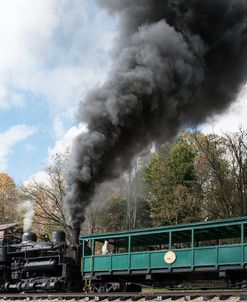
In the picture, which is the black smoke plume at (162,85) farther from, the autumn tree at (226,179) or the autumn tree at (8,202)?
the autumn tree at (8,202)

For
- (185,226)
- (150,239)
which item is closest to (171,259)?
(185,226)

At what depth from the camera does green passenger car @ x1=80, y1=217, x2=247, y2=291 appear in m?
13.3

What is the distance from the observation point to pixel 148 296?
13.5 m

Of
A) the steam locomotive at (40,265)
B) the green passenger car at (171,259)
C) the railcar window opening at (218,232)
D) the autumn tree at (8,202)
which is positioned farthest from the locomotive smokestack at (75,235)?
the autumn tree at (8,202)

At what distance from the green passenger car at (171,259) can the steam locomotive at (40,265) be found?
56 centimetres

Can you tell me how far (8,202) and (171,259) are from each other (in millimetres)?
52639

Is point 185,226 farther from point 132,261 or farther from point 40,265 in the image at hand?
point 40,265

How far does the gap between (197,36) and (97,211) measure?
2546cm

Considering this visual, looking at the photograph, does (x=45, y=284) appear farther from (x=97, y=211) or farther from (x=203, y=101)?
(x=97, y=211)

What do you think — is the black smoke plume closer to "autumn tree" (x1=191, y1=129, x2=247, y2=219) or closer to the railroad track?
the railroad track

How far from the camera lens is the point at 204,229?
14500 millimetres

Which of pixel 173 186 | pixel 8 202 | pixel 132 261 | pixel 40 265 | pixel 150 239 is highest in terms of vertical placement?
pixel 173 186

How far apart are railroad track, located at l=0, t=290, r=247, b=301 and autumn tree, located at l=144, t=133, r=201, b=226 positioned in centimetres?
2017

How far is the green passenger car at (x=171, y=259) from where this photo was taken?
525 inches
